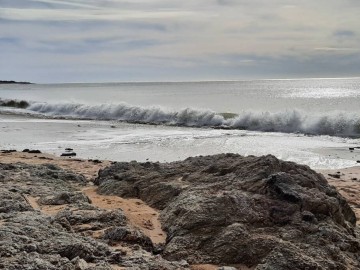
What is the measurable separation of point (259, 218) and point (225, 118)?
2296 centimetres

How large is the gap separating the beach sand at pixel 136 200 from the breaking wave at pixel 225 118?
11.1 metres

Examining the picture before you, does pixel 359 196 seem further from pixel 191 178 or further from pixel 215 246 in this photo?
pixel 215 246

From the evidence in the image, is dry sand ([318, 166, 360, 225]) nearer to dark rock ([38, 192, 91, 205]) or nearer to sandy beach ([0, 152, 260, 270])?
sandy beach ([0, 152, 260, 270])

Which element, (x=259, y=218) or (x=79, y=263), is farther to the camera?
(x=259, y=218)

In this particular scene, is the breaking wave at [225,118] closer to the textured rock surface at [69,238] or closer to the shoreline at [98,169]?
the shoreline at [98,169]

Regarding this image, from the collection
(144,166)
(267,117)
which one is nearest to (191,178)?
(144,166)

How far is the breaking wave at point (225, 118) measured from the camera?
22344 mm

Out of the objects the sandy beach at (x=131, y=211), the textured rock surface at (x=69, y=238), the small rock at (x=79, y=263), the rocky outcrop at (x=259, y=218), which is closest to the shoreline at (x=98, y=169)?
the sandy beach at (x=131, y=211)

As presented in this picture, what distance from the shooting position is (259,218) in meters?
4.84

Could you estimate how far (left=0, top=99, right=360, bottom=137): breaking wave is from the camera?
22.3 m

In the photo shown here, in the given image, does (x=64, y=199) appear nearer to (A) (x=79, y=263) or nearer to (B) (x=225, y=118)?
(A) (x=79, y=263)

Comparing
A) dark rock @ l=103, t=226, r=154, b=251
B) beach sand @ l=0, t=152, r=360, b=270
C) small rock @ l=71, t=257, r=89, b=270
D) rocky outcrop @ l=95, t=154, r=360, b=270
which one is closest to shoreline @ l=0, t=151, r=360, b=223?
beach sand @ l=0, t=152, r=360, b=270

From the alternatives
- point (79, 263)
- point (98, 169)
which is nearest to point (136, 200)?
point (79, 263)

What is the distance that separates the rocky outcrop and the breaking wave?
16.4m
